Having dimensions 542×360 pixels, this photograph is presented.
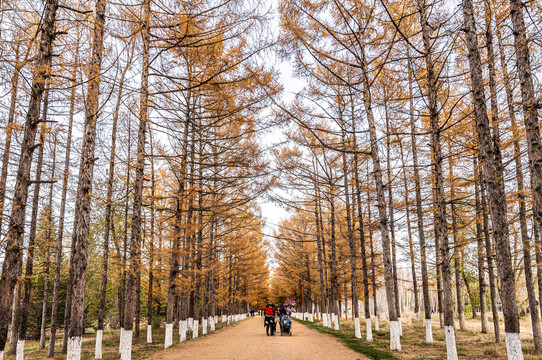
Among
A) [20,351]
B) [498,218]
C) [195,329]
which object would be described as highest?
[498,218]

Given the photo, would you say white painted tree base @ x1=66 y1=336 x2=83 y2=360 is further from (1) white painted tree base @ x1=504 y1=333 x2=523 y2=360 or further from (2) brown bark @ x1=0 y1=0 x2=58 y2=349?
(1) white painted tree base @ x1=504 y1=333 x2=523 y2=360

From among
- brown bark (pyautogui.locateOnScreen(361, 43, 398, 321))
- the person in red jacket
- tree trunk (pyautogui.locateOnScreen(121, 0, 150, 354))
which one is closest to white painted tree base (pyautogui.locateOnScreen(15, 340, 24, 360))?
tree trunk (pyautogui.locateOnScreen(121, 0, 150, 354))

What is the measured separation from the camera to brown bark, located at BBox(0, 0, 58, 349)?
18.5ft

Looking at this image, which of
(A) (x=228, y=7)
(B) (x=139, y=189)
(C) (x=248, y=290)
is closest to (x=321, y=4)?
(A) (x=228, y=7)

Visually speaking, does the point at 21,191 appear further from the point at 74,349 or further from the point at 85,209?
the point at 74,349

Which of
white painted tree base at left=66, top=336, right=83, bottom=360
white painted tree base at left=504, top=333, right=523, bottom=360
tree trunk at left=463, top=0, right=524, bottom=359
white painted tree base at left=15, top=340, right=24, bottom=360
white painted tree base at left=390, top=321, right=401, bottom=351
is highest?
tree trunk at left=463, top=0, right=524, bottom=359

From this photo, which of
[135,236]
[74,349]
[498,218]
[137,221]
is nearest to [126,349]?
[74,349]

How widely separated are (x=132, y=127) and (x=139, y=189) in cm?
777

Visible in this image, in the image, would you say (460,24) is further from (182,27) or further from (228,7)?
(182,27)

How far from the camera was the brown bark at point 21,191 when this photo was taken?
5.62 metres

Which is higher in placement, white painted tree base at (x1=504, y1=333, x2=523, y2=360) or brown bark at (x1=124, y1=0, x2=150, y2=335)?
brown bark at (x1=124, y1=0, x2=150, y2=335)

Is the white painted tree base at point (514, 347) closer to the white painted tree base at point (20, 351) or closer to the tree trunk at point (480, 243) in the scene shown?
the tree trunk at point (480, 243)

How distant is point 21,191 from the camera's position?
585 cm

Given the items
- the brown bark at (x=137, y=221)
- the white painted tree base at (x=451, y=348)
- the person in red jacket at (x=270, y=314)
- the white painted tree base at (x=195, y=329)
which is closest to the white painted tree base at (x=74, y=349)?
the brown bark at (x=137, y=221)
